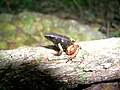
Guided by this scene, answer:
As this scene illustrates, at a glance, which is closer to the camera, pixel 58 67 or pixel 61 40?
pixel 58 67

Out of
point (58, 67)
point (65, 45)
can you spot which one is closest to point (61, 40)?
point (65, 45)

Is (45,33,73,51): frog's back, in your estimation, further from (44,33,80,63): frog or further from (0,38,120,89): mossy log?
(0,38,120,89): mossy log

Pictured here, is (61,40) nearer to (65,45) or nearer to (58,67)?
(65,45)

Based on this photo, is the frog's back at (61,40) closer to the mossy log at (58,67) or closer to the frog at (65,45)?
the frog at (65,45)

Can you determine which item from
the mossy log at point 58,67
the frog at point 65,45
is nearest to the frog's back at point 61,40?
the frog at point 65,45

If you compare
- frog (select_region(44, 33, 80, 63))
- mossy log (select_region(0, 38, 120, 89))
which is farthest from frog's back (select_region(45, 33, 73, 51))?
mossy log (select_region(0, 38, 120, 89))

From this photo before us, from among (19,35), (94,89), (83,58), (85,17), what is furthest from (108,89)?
(85,17)

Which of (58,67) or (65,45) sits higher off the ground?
(65,45)

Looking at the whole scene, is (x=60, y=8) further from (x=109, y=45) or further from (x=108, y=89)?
(x=108, y=89)

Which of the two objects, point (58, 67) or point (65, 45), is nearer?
point (58, 67)
